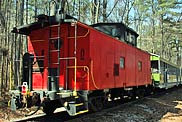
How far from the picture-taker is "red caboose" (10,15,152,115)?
29.3 feet

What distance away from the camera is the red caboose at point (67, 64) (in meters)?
8.95

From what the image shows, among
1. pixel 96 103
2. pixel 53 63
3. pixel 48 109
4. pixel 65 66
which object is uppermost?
pixel 53 63

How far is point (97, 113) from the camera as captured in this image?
10281 millimetres

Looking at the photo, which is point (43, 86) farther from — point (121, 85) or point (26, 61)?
point (121, 85)

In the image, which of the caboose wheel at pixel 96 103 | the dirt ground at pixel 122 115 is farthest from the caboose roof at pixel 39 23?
the dirt ground at pixel 122 115

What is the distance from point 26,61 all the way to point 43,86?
3.67 ft


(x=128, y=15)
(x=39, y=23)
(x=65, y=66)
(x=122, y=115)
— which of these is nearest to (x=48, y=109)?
(x=65, y=66)

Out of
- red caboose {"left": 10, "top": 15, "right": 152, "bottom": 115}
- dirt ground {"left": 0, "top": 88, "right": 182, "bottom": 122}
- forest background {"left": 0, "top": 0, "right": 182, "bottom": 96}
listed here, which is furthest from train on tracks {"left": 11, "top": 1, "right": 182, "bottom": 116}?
forest background {"left": 0, "top": 0, "right": 182, "bottom": 96}

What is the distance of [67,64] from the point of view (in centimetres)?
957

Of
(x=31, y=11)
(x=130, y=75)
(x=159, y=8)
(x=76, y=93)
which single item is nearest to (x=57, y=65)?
(x=76, y=93)

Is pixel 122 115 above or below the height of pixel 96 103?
below

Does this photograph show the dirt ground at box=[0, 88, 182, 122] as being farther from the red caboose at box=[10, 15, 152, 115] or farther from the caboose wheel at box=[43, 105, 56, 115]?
the caboose wheel at box=[43, 105, 56, 115]

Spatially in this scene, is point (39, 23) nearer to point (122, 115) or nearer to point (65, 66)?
point (65, 66)

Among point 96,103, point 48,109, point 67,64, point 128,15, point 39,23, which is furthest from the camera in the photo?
point 128,15
